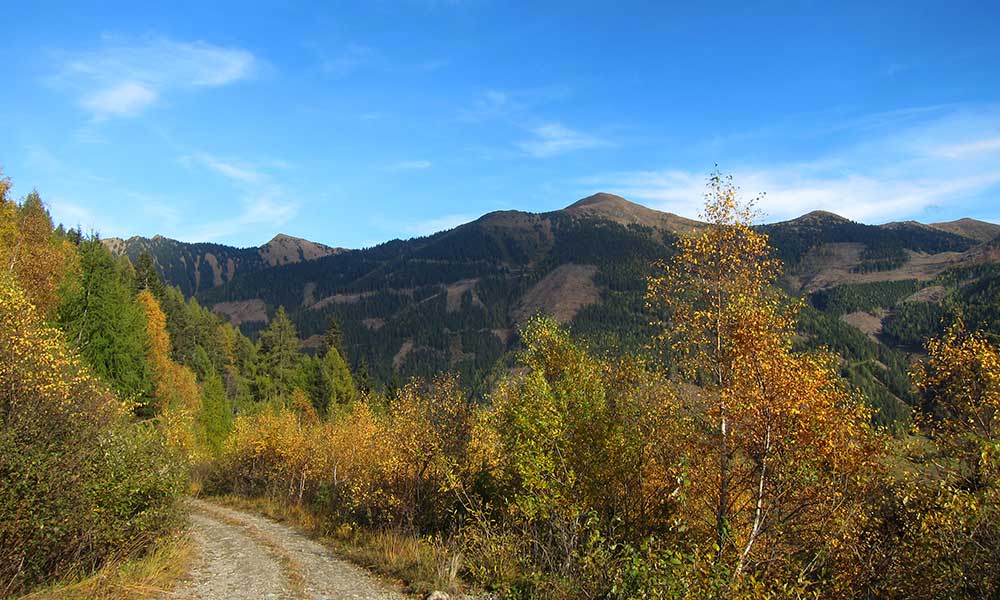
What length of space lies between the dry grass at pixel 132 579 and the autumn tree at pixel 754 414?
15089mm

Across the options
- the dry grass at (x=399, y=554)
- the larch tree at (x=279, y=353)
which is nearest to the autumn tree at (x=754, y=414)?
the dry grass at (x=399, y=554)

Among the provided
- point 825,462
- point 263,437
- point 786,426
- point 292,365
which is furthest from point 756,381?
point 292,365

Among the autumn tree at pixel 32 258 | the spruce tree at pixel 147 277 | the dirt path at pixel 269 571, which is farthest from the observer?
the spruce tree at pixel 147 277

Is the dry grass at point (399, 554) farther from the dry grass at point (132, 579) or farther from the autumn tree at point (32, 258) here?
the autumn tree at point (32, 258)

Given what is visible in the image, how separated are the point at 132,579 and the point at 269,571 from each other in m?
6.07

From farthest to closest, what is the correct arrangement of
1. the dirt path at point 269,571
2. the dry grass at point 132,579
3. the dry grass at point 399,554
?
the dry grass at point 399,554 < the dirt path at point 269,571 < the dry grass at point 132,579

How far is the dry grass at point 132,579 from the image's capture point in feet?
43.4

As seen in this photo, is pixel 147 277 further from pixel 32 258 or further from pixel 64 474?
pixel 64 474

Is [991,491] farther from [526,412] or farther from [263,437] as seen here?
[263,437]

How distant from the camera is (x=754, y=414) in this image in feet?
39.0

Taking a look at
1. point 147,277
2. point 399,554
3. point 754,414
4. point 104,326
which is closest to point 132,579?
point 399,554

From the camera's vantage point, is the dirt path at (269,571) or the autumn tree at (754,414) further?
the dirt path at (269,571)

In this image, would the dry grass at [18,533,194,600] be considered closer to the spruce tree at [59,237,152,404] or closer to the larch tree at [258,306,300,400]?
the spruce tree at [59,237,152,404]

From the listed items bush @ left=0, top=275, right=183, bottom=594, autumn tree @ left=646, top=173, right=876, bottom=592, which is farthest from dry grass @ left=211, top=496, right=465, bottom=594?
autumn tree @ left=646, top=173, right=876, bottom=592
